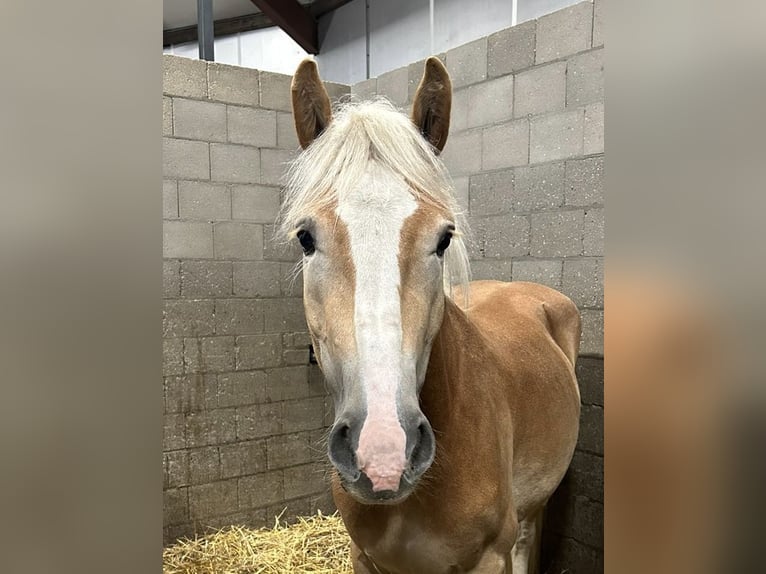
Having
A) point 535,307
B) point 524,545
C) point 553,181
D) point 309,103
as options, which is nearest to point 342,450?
point 309,103

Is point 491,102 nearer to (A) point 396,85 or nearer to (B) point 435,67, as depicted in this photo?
(A) point 396,85

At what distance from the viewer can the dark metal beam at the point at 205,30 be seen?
7.69ft

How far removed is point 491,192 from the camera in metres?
2.07

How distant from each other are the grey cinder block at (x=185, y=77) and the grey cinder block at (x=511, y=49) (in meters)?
1.19

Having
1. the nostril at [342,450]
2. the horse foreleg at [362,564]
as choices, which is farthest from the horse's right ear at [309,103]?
the horse foreleg at [362,564]

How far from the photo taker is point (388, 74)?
2494mm

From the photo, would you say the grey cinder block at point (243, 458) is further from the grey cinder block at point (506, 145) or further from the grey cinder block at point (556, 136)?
the grey cinder block at point (556, 136)

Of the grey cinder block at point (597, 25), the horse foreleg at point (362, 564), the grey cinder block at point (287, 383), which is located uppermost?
the grey cinder block at point (597, 25)

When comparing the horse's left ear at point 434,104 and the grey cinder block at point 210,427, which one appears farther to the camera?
the grey cinder block at point 210,427

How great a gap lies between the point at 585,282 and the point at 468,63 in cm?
101

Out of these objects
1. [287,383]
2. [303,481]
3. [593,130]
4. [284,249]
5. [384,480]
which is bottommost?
[303,481]
